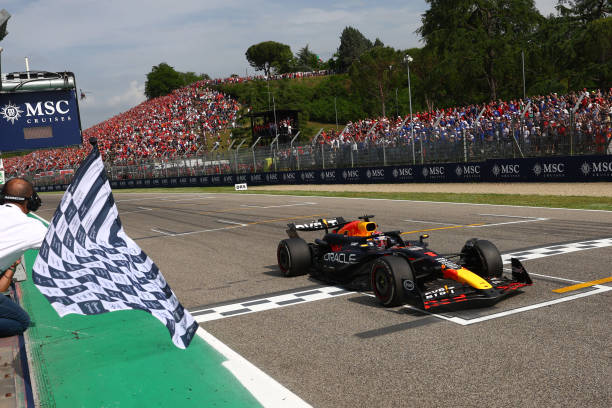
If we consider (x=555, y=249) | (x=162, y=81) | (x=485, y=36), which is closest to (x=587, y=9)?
(x=485, y=36)

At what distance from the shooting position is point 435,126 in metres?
28.1

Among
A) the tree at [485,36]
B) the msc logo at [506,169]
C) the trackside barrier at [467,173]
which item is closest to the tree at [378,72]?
the tree at [485,36]

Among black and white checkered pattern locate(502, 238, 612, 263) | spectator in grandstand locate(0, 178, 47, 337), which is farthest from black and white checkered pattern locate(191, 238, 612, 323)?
black and white checkered pattern locate(502, 238, 612, 263)

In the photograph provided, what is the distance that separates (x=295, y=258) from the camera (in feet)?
27.4

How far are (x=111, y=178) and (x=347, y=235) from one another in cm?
5579

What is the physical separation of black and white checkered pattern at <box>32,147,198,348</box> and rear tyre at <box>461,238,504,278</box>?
13.4 ft

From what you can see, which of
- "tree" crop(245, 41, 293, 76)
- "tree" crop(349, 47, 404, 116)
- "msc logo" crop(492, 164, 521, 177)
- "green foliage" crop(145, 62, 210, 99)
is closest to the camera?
"msc logo" crop(492, 164, 521, 177)

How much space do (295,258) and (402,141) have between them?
21.7m

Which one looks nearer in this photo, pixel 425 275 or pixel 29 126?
pixel 425 275

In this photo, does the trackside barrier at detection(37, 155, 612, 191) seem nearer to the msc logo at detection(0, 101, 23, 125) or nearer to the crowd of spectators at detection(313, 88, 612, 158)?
the crowd of spectators at detection(313, 88, 612, 158)

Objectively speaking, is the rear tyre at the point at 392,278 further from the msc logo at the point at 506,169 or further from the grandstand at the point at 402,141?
the msc logo at the point at 506,169

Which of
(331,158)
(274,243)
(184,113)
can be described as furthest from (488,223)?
(184,113)

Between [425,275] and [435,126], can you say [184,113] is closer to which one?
[435,126]

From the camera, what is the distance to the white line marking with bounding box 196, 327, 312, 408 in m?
4.16
